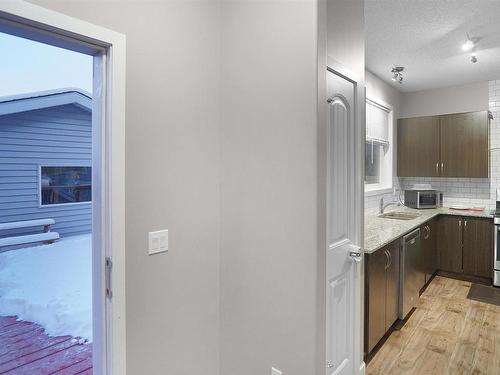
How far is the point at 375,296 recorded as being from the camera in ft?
7.57

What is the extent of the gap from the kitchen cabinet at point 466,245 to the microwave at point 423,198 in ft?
1.00

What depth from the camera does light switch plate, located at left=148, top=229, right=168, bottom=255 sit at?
1.47 m

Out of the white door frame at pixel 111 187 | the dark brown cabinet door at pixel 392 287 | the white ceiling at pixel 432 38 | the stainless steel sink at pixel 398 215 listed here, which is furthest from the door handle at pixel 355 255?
the stainless steel sink at pixel 398 215

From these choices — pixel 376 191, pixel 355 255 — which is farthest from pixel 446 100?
pixel 355 255

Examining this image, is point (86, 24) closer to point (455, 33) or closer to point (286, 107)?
point (286, 107)

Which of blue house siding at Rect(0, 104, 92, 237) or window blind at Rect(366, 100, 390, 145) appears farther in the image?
window blind at Rect(366, 100, 390, 145)

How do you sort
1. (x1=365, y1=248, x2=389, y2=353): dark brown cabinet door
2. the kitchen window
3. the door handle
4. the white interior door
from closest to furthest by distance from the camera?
the white interior door < the door handle < (x1=365, y1=248, x2=389, y2=353): dark brown cabinet door < the kitchen window

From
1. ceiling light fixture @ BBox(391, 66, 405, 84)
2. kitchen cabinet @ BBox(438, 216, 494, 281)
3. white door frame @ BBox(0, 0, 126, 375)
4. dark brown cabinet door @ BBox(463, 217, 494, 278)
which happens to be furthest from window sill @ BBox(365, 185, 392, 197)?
white door frame @ BBox(0, 0, 126, 375)

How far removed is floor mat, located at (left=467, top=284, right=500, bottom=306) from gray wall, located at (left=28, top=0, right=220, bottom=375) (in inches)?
132

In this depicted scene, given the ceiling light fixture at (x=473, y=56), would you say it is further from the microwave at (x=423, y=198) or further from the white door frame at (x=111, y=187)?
the white door frame at (x=111, y=187)

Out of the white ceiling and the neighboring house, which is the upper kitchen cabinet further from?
the neighboring house

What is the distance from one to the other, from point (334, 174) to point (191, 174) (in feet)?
2.71

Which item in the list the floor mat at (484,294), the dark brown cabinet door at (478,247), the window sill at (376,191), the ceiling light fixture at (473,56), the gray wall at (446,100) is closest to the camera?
the ceiling light fixture at (473,56)

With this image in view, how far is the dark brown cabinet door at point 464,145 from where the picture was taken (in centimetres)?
397
